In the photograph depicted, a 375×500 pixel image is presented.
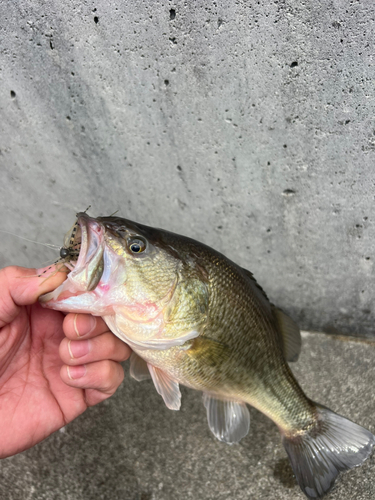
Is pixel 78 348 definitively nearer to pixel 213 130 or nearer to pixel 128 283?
pixel 128 283

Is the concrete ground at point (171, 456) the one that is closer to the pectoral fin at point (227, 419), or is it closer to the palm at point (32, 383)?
the pectoral fin at point (227, 419)

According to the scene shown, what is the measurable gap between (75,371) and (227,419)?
719mm

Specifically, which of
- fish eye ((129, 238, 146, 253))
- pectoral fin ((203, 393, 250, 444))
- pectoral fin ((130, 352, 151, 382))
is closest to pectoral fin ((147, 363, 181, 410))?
pectoral fin ((130, 352, 151, 382))

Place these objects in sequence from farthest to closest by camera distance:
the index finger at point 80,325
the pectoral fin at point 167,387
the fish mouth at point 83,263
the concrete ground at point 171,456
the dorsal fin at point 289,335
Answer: the concrete ground at point 171,456, the dorsal fin at point 289,335, the pectoral fin at point 167,387, the index finger at point 80,325, the fish mouth at point 83,263

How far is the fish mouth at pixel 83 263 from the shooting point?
1142 millimetres

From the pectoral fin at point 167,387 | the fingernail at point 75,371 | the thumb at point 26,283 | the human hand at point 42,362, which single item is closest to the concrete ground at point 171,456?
the human hand at point 42,362

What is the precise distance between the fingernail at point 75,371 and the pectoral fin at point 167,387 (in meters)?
0.26

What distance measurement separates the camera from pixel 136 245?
4.08ft

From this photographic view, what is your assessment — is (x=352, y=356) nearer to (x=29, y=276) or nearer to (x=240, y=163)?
(x=240, y=163)

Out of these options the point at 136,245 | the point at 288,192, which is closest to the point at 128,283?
the point at 136,245

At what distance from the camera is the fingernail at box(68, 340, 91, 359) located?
130 cm

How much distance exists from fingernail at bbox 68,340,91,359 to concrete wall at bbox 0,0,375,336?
97 centimetres

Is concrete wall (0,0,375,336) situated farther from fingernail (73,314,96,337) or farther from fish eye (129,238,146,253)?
fingernail (73,314,96,337)

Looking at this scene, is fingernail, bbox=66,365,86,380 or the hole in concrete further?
the hole in concrete
